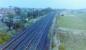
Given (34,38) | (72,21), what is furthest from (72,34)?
(34,38)

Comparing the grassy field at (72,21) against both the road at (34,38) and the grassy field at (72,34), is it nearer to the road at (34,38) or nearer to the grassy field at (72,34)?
the grassy field at (72,34)

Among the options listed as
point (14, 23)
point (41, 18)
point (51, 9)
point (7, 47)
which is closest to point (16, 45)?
point (7, 47)

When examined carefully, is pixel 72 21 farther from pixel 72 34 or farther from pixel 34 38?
pixel 34 38

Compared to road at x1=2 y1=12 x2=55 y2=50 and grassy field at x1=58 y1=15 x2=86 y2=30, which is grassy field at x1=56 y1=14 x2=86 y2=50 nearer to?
grassy field at x1=58 y1=15 x2=86 y2=30

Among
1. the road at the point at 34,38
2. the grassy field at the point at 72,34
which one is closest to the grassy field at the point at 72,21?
the grassy field at the point at 72,34

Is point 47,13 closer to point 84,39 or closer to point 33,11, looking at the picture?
point 33,11
